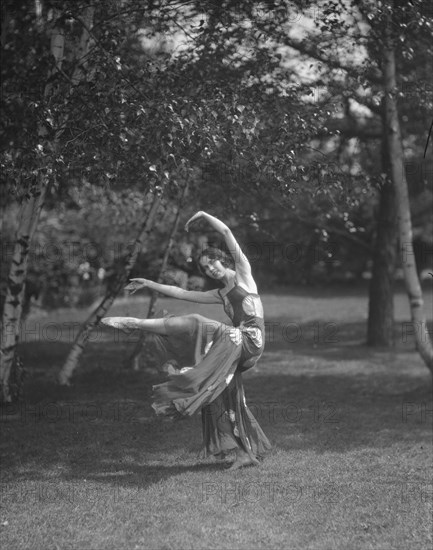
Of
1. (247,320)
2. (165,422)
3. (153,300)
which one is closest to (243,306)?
Result: (247,320)

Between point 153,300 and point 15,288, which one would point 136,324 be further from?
point 153,300

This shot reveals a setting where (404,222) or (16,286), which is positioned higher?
(404,222)

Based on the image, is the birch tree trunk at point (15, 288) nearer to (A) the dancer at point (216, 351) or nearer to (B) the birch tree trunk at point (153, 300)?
(B) the birch tree trunk at point (153, 300)

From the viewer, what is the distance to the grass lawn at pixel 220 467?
21.7 feet

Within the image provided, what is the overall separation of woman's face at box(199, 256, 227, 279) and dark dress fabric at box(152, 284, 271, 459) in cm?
22

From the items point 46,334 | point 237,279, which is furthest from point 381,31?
point 46,334

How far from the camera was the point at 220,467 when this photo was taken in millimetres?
8508

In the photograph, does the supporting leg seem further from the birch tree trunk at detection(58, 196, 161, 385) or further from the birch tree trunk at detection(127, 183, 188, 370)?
the birch tree trunk at detection(127, 183, 188, 370)

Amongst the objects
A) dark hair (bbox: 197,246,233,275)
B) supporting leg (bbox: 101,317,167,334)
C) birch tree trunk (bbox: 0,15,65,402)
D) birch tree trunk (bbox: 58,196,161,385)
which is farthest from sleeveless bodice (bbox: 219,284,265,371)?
birch tree trunk (bbox: 58,196,161,385)

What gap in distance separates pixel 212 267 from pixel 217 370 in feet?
3.75

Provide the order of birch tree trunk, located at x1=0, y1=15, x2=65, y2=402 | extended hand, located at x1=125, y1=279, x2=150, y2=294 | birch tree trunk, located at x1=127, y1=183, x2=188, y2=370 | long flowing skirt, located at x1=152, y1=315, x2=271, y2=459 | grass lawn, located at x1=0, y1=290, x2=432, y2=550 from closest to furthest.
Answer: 1. grass lawn, located at x1=0, y1=290, x2=432, y2=550
2. long flowing skirt, located at x1=152, y1=315, x2=271, y2=459
3. extended hand, located at x1=125, y1=279, x2=150, y2=294
4. birch tree trunk, located at x1=0, y1=15, x2=65, y2=402
5. birch tree trunk, located at x1=127, y1=183, x2=188, y2=370

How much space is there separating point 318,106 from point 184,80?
2004mm

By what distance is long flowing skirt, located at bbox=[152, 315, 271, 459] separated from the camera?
7.91m

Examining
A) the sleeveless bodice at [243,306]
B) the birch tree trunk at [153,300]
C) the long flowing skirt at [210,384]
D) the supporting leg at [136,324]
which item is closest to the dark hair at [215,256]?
the sleeveless bodice at [243,306]
